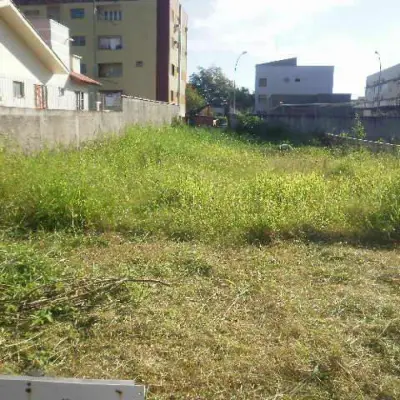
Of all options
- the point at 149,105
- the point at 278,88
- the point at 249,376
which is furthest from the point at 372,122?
the point at 278,88

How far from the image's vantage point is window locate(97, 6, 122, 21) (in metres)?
34.7

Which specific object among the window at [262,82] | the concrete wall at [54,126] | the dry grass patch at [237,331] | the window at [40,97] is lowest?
the dry grass patch at [237,331]

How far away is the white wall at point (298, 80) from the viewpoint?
194 ft

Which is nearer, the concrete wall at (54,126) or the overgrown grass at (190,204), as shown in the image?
the overgrown grass at (190,204)

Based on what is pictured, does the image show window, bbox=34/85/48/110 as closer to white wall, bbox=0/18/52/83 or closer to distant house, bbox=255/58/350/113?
white wall, bbox=0/18/52/83

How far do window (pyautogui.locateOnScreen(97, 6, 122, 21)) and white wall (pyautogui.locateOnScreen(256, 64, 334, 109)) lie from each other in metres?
29.5

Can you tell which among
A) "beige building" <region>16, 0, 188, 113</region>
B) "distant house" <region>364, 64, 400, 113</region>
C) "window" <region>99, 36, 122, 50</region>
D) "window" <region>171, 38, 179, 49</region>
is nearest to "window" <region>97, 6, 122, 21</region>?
"beige building" <region>16, 0, 188, 113</region>

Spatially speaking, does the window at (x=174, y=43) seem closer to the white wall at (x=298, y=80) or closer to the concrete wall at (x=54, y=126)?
the concrete wall at (x=54, y=126)

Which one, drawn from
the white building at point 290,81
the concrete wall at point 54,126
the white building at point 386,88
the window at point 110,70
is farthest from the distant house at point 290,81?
the concrete wall at point 54,126

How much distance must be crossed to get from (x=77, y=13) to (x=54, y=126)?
30.0 metres

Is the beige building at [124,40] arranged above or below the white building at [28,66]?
above

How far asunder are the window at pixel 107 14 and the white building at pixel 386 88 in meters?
26.0

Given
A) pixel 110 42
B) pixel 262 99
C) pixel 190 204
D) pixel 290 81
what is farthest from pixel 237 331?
pixel 290 81

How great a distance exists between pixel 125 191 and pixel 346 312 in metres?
4.25
